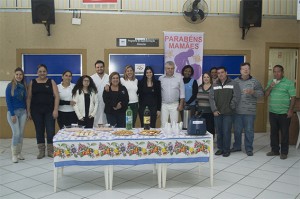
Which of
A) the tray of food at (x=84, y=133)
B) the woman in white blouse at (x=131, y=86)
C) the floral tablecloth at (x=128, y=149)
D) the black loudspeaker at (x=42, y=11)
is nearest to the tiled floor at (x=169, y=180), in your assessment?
the floral tablecloth at (x=128, y=149)

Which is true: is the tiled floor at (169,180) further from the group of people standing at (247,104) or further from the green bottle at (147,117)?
the green bottle at (147,117)

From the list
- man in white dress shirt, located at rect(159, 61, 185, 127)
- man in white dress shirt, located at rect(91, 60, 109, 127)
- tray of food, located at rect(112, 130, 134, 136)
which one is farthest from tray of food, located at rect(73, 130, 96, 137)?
man in white dress shirt, located at rect(159, 61, 185, 127)

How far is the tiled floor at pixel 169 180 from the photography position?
3.52 metres

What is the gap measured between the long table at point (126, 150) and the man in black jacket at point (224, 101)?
4.64 ft

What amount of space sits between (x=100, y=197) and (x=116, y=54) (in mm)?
3561

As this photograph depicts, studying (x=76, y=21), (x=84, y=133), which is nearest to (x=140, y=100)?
(x=84, y=133)

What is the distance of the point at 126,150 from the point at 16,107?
2.10 m

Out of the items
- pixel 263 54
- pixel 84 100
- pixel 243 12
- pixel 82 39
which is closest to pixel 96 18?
pixel 82 39

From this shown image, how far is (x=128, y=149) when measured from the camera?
355 cm

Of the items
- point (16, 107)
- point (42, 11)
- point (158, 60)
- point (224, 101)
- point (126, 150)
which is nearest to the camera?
point (126, 150)

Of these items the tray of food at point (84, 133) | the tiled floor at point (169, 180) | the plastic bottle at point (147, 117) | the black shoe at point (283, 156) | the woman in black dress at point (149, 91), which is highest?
the woman in black dress at point (149, 91)

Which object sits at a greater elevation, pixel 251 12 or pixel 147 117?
pixel 251 12

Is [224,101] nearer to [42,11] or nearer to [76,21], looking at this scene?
[76,21]

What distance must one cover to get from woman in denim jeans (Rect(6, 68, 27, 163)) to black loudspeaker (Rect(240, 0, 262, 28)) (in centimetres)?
419
